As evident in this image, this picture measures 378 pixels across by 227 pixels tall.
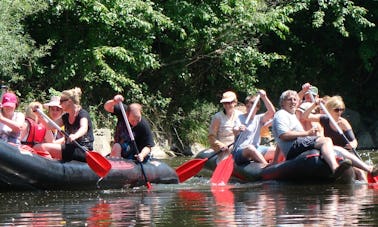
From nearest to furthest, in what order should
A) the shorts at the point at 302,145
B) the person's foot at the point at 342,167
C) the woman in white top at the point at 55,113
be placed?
the person's foot at the point at 342,167
the shorts at the point at 302,145
the woman in white top at the point at 55,113

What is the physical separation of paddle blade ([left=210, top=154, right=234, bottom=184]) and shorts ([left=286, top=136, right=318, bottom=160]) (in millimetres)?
1080

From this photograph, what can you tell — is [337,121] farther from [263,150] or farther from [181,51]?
[181,51]

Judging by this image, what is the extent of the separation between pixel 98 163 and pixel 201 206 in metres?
2.36

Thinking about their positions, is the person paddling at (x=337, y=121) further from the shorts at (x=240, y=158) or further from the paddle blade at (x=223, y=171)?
the paddle blade at (x=223, y=171)

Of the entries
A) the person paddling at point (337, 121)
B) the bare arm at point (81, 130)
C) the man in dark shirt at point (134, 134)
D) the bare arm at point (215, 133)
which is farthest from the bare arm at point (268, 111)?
the bare arm at point (81, 130)

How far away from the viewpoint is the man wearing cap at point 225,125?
1288cm

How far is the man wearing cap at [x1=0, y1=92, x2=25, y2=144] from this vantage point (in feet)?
35.2

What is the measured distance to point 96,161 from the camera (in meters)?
11.0

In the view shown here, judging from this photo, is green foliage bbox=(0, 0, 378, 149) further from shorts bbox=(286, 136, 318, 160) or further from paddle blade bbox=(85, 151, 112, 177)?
shorts bbox=(286, 136, 318, 160)

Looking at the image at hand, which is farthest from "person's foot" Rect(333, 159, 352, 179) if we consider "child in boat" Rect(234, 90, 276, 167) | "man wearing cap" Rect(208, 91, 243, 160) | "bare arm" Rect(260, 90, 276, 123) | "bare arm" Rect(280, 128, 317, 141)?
"man wearing cap" Rect(208, 91, 243, 160)

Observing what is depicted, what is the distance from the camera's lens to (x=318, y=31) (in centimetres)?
2447

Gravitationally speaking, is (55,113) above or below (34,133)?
above

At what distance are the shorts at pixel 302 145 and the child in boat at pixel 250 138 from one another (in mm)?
803

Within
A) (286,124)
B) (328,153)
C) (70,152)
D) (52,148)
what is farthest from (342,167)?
(52,148)
